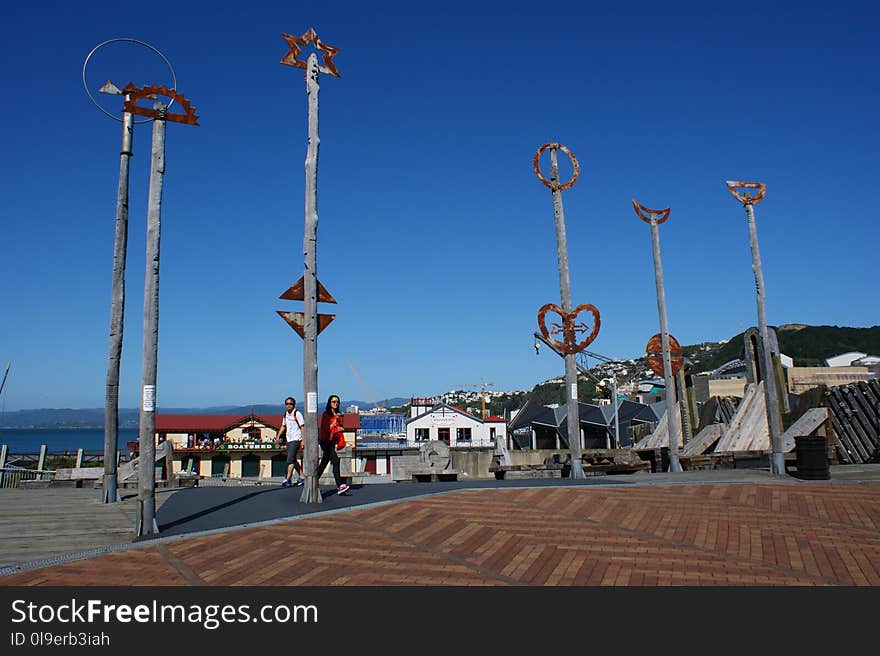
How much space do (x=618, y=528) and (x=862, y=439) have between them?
14.2m

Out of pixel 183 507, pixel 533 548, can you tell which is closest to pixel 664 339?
pixel 533 548

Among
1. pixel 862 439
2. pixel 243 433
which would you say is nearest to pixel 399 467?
pixel 862 439

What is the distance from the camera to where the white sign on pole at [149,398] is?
23.9ft

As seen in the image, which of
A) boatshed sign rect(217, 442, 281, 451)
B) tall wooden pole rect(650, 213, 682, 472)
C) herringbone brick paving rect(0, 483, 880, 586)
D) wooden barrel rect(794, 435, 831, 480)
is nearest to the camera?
herringbone brick paving rect(0, 483, 880, 586)

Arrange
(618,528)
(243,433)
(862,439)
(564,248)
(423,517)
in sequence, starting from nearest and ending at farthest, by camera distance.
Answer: (618,528) < (423,517) < (564,248) < (862,439) < (243,433)

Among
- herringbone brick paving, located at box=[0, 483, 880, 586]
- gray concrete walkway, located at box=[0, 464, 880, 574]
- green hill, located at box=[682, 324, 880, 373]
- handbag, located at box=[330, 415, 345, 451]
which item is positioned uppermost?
green hill, located at box=[682, 324, 880, 373]

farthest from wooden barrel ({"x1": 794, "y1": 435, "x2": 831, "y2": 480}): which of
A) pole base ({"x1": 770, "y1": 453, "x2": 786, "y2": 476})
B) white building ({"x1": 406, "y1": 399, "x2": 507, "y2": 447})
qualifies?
white building ({"x1": 406, "y1": 399, "x2": 507, "y2": 447})

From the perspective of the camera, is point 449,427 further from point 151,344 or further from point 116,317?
point 151,344

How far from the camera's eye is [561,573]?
532 cm

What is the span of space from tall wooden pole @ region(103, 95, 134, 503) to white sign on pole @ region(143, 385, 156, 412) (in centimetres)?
304

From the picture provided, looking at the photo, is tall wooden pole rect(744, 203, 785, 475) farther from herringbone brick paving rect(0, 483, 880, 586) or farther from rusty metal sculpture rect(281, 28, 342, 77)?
rusty metal sculpture rect(281, 28, 342, 77)

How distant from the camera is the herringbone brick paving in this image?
17.1 feet
